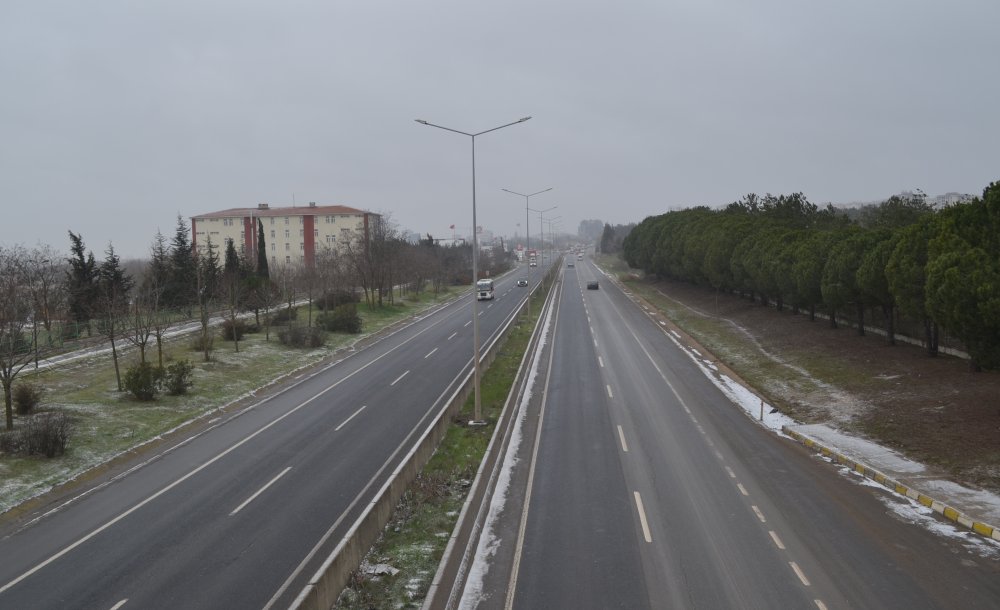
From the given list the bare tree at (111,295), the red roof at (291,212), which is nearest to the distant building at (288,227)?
the red roof at (291,212)

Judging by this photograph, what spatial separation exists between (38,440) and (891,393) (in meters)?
25.7

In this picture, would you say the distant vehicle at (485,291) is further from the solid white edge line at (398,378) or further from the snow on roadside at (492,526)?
the snow on roadside at (492,526)

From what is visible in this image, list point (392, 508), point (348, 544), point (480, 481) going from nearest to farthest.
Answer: point (348, 544)
point (392, 508)
point (480, 481)

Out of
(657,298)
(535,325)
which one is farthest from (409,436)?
(657,298)

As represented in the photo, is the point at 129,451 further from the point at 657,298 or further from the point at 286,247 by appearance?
the point at 286,247

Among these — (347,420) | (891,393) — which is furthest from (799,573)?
(347,420)

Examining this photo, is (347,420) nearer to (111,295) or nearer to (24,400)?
(24,400)

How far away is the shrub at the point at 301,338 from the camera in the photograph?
3856 centimetres

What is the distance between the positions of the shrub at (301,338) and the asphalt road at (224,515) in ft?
42.4

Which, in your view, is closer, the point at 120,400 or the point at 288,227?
the point at 120,400

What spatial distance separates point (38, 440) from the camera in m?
17.7

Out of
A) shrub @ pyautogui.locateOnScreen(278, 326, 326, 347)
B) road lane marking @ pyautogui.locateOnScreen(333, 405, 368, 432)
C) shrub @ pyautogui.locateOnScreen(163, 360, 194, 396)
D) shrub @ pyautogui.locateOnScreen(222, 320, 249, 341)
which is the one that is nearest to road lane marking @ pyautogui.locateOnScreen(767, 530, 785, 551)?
road lane marking @ pyautogui.locateOnScreen(333, 405, 368, 432)

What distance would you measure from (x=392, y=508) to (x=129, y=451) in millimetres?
9640

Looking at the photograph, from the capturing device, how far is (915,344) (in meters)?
29.3
